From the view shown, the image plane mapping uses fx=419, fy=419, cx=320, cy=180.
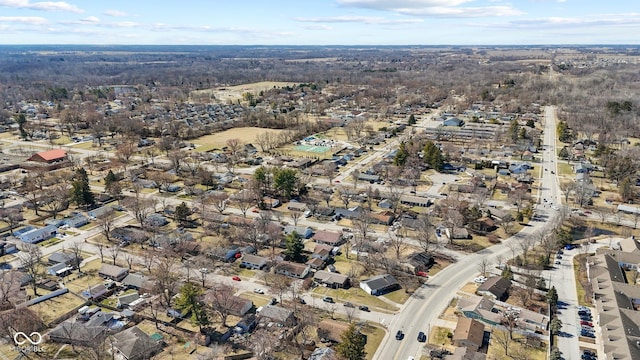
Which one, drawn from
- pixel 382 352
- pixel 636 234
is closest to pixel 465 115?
pixel 636 234

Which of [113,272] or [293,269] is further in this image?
[293,269]

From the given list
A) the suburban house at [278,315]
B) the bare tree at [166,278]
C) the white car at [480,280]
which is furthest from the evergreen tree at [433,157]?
the bare tree at [166,278]

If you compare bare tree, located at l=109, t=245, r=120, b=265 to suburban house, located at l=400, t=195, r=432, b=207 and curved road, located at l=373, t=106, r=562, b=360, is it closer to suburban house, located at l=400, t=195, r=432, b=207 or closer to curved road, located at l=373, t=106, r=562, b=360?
curved road, located at l=373, t=106, r=562, b=360

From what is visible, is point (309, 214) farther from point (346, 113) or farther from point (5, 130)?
point (5, 130)

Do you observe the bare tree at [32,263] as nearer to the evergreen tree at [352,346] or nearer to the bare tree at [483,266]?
the evergreen tree at [352,346]

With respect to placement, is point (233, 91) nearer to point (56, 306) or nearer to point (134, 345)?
point (56, 306)

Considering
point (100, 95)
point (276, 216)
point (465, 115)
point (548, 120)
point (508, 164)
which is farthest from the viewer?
point (100, 95)

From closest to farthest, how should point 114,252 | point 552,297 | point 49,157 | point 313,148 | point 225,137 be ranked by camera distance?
point 552,297
point 114,252
point 49,157
point 313,148
point 225,137

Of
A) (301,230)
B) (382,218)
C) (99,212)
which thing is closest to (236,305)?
(301,230)
